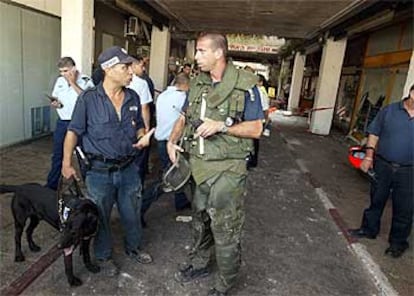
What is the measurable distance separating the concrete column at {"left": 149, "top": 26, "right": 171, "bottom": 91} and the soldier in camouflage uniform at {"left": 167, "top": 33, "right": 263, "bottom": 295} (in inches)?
343

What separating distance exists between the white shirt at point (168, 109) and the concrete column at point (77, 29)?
85.4 inches

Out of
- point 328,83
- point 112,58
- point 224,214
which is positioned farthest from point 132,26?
point 224,214

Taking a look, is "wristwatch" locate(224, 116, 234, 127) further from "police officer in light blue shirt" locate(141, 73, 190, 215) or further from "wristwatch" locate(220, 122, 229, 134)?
"police officer in light blue shirt" locate(141, 73, 190, 215)

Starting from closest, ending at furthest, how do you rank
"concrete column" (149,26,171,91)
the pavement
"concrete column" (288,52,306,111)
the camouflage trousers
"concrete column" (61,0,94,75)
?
the camouflage trousers, the pavement, "concrete column" (61,0,94,75), "concrete column" (149,26,171,91), "concrete column" (288,52,306,111)

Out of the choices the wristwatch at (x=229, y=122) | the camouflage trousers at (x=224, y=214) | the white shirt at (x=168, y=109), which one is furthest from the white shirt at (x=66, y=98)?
the wristwatch at (x=229, y=122)

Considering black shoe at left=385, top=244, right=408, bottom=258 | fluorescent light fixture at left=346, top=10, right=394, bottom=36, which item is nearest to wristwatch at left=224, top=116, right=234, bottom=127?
black shoe at left=385, top=244, right=408, bottom=258

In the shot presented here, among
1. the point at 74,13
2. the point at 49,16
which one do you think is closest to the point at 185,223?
the point at 74,13

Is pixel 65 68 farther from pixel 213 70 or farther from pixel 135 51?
pixel 135 51

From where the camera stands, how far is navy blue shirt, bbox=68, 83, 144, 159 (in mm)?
2535

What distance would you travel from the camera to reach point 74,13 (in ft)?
17.1

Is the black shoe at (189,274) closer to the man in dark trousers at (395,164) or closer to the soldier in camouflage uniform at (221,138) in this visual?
the soldier in camouflage uniform at (221,138)

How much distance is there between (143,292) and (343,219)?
2.64 metres

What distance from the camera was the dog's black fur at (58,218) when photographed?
2.39m

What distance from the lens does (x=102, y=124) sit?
254 cm
